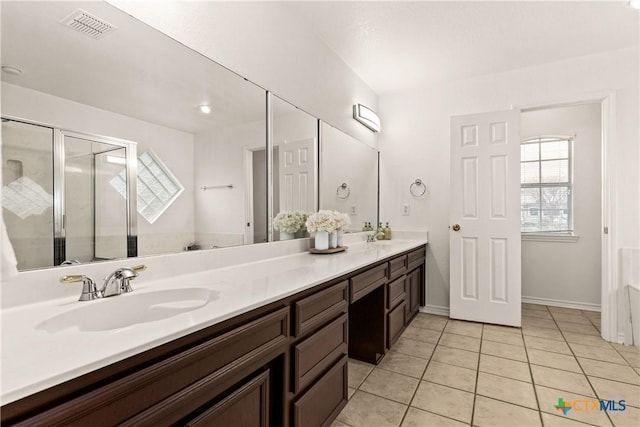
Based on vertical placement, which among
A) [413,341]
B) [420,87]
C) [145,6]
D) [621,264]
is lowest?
[413,341]

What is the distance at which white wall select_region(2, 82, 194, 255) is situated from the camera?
97 cm

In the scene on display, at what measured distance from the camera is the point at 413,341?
2.60 m

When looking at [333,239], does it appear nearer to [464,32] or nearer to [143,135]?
[143,135]

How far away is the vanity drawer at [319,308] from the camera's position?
120 cm

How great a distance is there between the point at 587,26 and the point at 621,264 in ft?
6.37

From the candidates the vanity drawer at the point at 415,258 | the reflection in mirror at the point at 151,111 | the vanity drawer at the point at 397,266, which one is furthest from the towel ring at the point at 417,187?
the reflection in mirror at the point at 151,111

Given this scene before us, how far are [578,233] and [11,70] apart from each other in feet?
15.2

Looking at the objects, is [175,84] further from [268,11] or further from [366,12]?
[366,12]

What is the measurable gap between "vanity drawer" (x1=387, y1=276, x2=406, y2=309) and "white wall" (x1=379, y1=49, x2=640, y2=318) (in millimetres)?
1026

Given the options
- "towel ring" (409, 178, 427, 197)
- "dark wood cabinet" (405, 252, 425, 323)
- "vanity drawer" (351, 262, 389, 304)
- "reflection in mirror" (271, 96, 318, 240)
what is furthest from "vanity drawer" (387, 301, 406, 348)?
"towel ring" (409, 178, 427, 197)

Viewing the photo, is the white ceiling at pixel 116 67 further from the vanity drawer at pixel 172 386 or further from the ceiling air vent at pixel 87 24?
the vanity drawer at pixel 172 386

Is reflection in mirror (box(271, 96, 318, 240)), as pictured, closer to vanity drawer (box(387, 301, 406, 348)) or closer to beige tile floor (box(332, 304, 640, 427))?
vanity drawer (box(387, 301, 406, 348))

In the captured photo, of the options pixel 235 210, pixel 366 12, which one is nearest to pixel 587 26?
pixel 366 12

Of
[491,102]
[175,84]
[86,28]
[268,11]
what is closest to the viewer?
[86,28]
